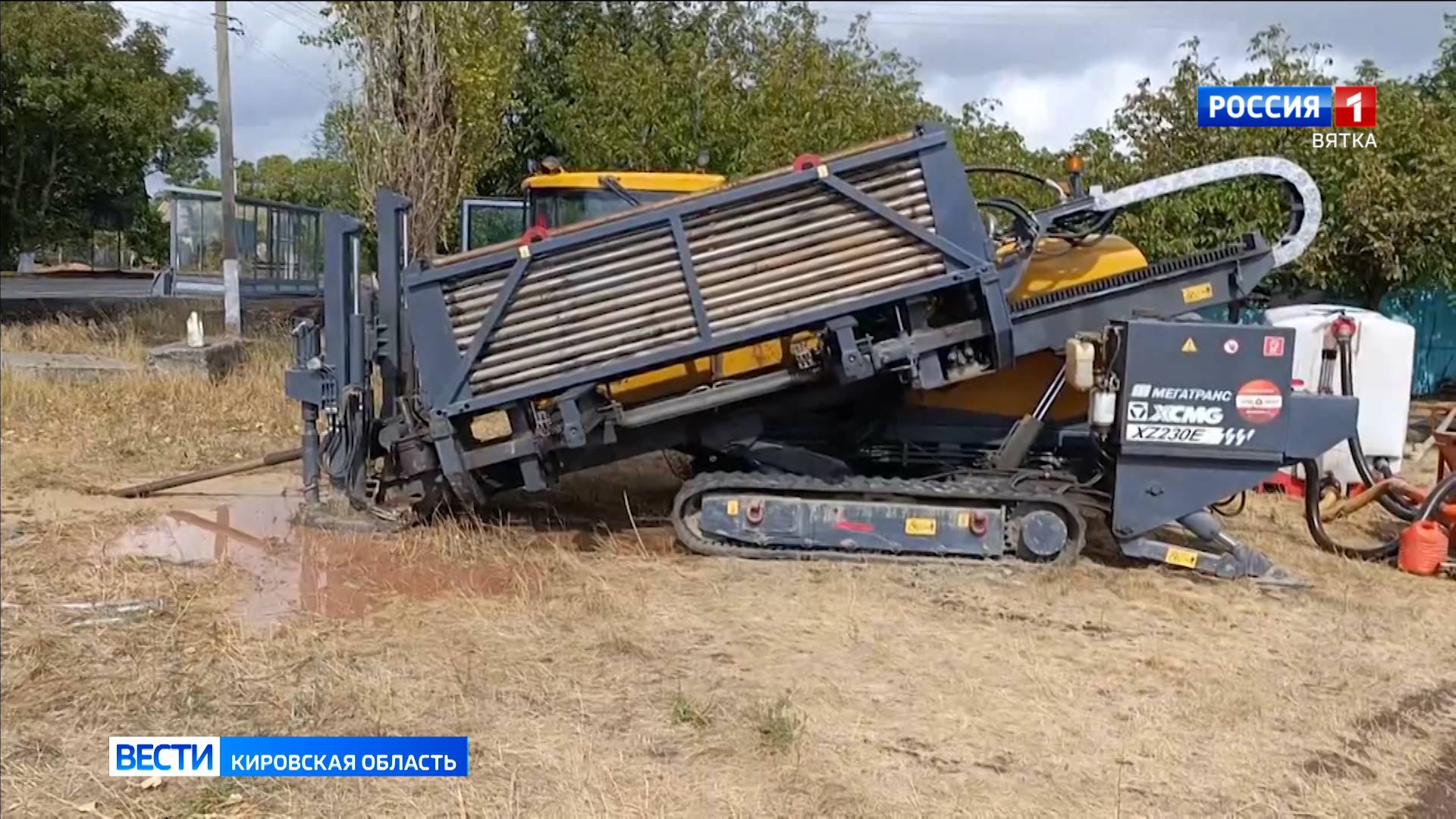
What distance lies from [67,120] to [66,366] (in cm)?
1324

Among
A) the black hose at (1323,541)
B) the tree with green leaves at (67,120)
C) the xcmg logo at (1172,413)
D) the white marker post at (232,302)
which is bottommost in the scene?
the black hose at (1323,541)

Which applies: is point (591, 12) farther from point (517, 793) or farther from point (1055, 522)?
point (517, 793)

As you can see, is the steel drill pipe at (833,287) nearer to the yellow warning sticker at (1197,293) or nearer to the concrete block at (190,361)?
the yellow warning sticker at (1197,293)

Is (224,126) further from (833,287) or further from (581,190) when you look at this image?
(833,287)

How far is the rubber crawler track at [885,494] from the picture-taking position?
726 cm

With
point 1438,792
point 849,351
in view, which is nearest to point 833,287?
point 849,351

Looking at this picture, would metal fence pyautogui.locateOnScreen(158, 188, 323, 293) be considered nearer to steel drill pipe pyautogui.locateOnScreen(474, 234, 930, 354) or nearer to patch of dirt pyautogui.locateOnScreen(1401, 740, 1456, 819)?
steel drill pipe pyautogui.locateOnScreen(474, 234, 930, 354)

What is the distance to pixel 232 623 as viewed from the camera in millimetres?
5816

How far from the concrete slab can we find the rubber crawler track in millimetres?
7944

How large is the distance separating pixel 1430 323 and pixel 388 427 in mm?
17044

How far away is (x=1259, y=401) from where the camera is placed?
6840mm

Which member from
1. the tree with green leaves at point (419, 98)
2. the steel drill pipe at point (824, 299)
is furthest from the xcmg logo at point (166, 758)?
the tree with green leaves at point (419, 98)
